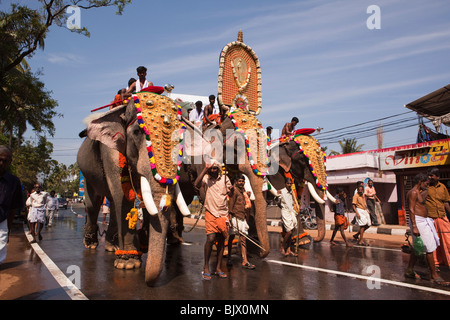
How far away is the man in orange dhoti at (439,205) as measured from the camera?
611 centimetres

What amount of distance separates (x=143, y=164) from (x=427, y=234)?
4503 millimetres

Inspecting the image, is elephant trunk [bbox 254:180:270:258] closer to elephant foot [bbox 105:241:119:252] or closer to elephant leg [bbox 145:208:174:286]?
elephant leg [bbox 145:208:174:286]

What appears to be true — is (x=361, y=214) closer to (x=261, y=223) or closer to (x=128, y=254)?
(x=261, y=223)

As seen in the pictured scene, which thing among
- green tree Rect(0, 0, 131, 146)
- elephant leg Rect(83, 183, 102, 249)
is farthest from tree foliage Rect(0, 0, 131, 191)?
elephant leg Rect(83, 183, 102, 249)

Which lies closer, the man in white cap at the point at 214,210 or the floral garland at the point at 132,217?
the man in white cap at the point at 214,210

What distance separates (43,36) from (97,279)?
45.2 feet

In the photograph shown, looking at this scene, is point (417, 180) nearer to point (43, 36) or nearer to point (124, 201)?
point (124, 201)

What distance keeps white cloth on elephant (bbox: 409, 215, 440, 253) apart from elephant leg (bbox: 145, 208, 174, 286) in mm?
4020

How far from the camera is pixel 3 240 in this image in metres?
3.92

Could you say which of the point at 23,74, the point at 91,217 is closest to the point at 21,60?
the point at 23,74

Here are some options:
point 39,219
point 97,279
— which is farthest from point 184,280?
point 39,219

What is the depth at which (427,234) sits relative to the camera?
548 centimetres
